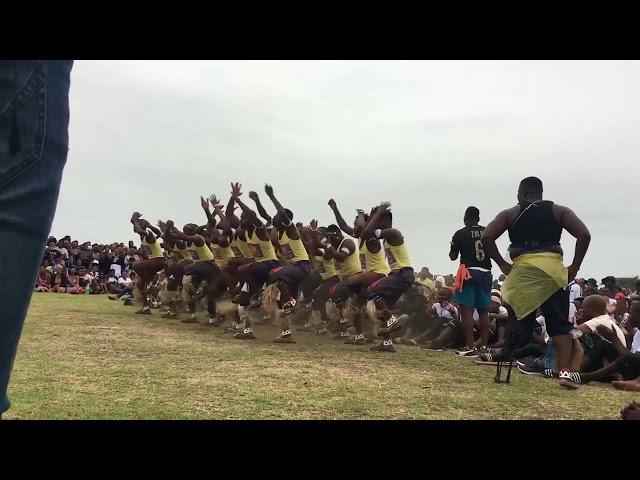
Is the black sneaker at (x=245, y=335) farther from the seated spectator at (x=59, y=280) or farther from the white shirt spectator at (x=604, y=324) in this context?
the seated spectator at (x=59, y=280)

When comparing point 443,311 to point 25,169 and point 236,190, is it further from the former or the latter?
point 25,169

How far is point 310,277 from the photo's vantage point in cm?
1193

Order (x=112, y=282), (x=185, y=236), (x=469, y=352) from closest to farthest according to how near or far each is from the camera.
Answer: (x=469, y=352)
(x=185, y=236)
(x=112, y=282)

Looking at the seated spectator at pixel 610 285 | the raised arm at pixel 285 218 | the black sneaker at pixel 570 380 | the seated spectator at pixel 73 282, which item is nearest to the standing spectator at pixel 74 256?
the seated spectator at pixel 73 282

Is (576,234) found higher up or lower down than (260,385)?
higher up

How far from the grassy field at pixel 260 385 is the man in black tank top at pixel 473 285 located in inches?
30.7

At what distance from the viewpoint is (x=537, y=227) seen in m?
6.26

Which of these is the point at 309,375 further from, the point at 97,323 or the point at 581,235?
the point at 97,323

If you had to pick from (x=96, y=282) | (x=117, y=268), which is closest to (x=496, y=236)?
(x=96, y=282)

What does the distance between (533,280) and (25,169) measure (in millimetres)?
5967

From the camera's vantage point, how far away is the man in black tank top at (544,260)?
6.15 metres
